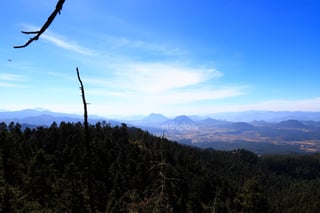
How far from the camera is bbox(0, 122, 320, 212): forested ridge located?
849cm

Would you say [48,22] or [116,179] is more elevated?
[48,22]

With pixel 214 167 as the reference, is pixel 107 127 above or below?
above

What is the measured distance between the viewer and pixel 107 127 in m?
116

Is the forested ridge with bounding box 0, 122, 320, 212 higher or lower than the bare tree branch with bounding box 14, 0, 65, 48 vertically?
lower

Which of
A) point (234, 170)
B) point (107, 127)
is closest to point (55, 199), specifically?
point (107, 127)

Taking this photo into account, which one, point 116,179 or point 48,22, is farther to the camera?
point 116,179

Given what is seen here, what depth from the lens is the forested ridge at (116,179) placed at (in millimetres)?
8495

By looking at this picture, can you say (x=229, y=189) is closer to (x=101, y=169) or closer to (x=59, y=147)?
(x=101, y=169)

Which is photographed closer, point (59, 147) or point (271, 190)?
point (59, 147)

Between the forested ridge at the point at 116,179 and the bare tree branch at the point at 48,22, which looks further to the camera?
the forested ridge at the point at 116,179

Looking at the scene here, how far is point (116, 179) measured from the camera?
69.2m

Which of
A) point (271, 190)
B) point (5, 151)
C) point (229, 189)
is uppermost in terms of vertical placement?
point (5, 151)

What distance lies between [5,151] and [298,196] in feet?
339

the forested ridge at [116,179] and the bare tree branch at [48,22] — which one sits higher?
the bare tree branch at [48,22]
